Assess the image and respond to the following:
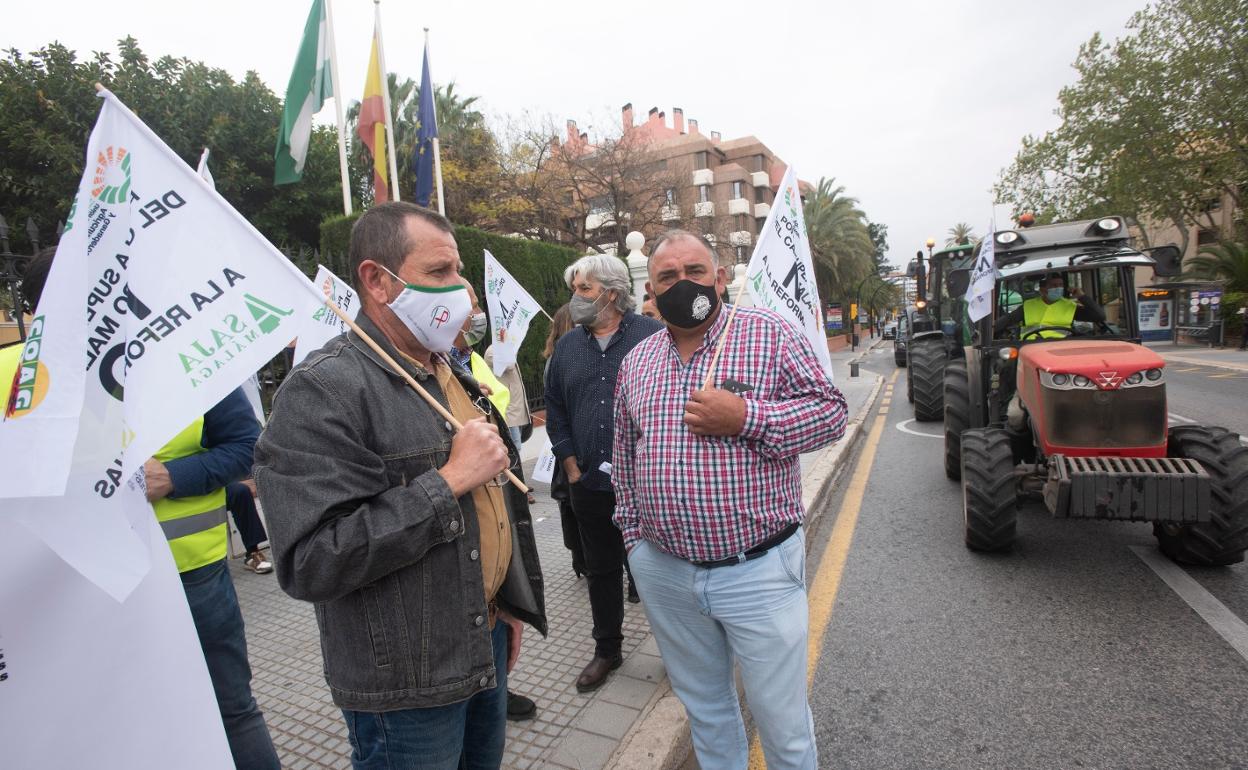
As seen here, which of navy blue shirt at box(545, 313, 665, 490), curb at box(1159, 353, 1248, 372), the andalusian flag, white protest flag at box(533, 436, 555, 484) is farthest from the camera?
curb at box(1159, 353, 1248, 372)

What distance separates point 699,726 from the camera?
2143mm

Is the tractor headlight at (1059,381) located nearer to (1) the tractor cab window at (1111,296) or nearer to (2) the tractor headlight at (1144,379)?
(2) the tractor headlight at (1144,379)

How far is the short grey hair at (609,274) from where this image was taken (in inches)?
124

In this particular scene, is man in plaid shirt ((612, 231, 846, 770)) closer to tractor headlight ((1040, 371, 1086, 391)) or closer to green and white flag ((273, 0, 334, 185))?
tractor headlight ((1040, 371, 1086, 391))

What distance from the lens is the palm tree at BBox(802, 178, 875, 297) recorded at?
132ft

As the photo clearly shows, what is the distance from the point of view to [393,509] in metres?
1.36

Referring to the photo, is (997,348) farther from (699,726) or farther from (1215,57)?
(1215,57)

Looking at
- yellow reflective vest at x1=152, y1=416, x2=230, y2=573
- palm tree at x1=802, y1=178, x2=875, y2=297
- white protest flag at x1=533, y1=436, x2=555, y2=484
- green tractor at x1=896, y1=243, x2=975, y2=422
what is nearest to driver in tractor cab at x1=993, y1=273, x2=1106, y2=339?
white protest flag at x1=533, y1=436, x2=555, y2=484

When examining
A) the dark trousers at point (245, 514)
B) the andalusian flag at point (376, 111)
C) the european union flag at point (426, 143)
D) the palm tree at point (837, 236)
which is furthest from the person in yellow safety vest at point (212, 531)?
the palm tree at point (837, 236)

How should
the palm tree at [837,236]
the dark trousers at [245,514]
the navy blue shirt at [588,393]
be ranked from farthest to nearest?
the palm tree at [837,236] < the dark trousers at [245,514] < the navy blue shirt at [588,393]

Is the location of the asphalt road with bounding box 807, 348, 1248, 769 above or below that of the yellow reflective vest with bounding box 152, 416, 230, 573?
below

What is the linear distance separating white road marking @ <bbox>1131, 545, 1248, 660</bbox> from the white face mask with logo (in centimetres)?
390

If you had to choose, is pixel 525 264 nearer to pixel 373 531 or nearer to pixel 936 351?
pixel 936 351

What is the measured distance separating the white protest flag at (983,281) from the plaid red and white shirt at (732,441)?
12.7 ft
